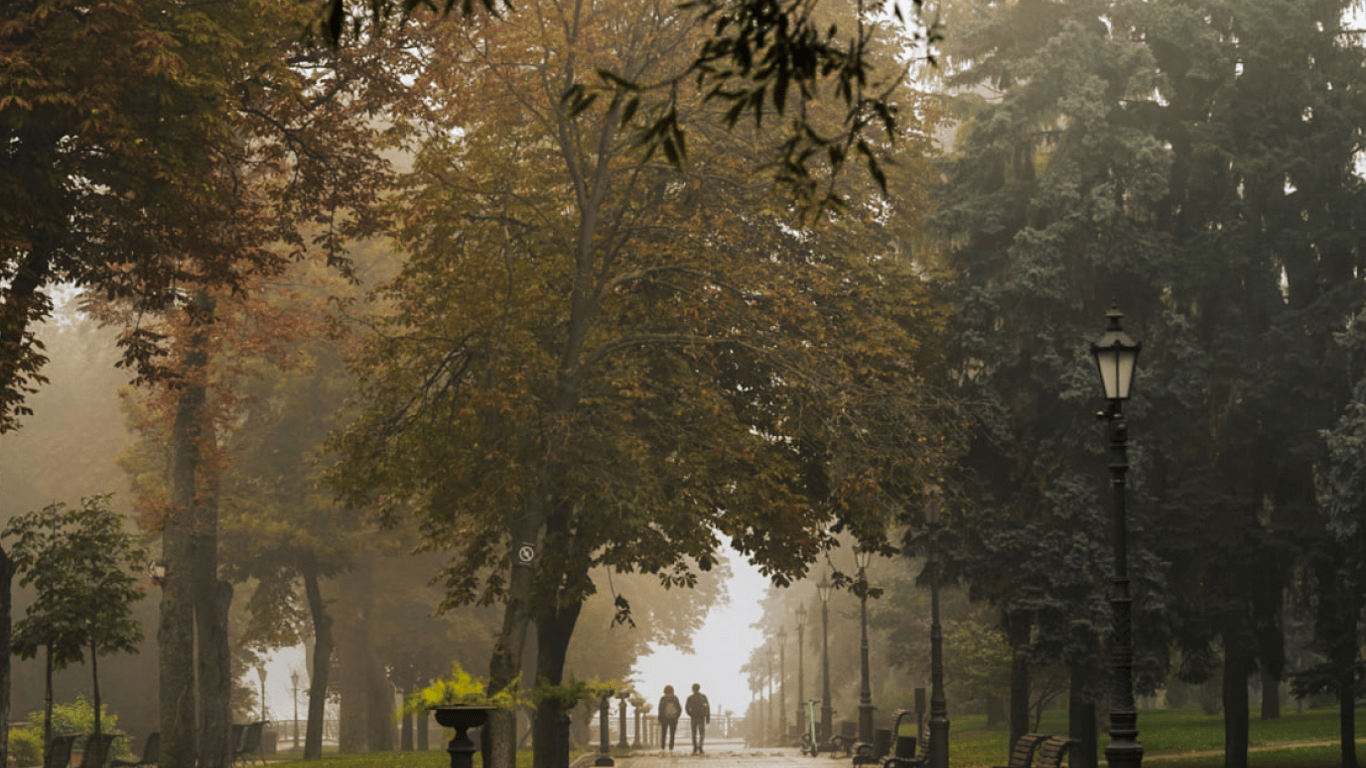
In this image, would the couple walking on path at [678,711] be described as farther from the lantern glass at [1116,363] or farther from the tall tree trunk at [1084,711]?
the lantern glass at [1116,363]

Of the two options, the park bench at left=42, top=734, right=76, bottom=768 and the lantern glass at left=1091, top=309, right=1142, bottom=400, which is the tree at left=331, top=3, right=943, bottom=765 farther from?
the park bench at left=42, top=734, right=76, bottom=768

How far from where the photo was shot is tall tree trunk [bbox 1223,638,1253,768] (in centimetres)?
2512

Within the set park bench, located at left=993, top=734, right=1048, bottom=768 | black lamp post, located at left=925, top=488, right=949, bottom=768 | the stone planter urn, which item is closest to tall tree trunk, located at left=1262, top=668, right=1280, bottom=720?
black lamp post, located at left=925, top=488, right=949, bottom=768

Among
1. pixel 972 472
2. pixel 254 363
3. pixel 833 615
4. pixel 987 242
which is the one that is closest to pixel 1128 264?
pixel 987 242

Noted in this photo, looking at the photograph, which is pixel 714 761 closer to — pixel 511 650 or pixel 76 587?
pixel 511 650

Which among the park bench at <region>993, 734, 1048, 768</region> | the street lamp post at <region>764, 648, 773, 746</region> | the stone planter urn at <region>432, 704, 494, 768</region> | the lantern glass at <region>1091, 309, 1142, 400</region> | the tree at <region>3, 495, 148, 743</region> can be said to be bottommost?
the street lamp post at <region>764, 648, 773, 746</region>

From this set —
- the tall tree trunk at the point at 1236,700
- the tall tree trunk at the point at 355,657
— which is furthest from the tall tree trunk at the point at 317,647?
the tall tree trunk at the point at 1236,700

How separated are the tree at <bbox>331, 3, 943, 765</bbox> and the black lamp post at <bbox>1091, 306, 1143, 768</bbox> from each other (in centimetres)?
499

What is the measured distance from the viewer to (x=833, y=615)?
61188mm

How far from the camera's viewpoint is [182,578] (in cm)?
2814

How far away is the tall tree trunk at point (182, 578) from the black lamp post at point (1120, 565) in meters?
17.1

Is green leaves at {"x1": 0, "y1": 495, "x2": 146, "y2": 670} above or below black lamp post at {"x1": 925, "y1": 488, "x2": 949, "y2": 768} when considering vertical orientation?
above

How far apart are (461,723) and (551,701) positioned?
8771 millimetres

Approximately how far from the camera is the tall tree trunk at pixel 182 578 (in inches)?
1087
